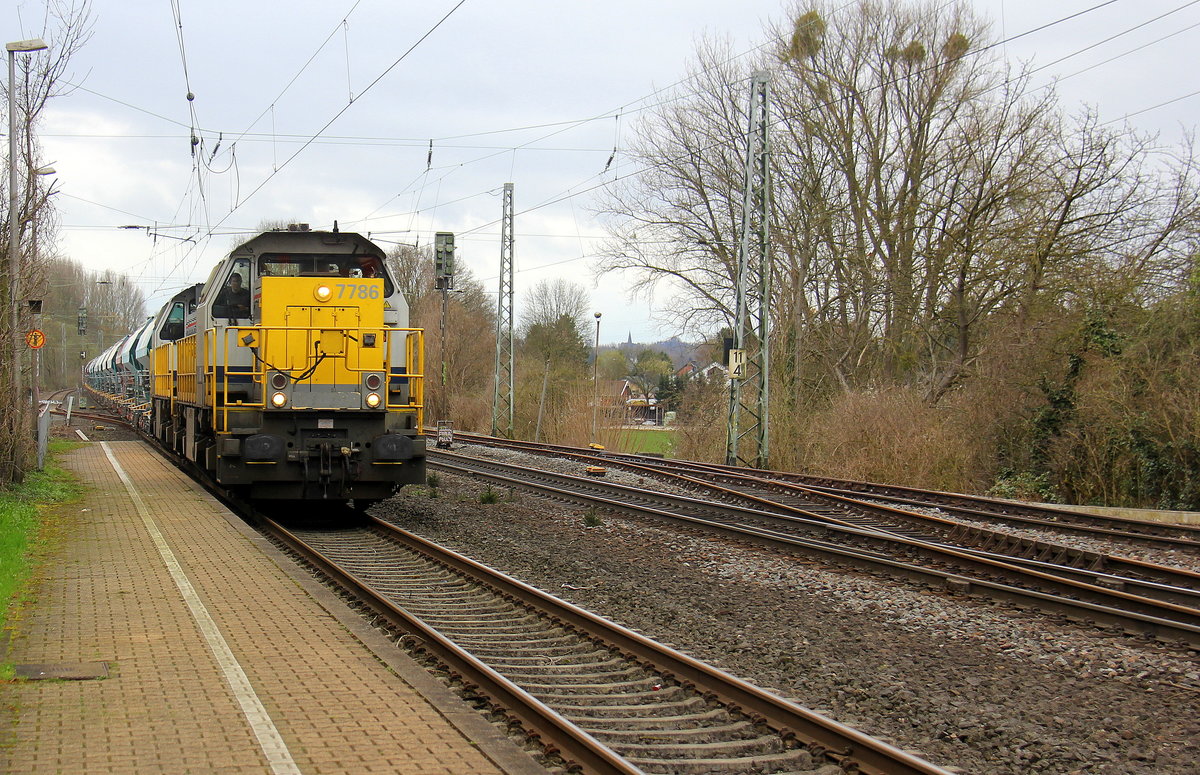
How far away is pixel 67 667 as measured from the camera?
19.5 feet

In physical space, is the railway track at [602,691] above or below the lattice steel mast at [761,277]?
below

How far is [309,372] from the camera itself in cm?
1191

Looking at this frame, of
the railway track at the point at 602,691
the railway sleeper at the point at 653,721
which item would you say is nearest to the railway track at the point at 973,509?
the railway track at the point at 602,691

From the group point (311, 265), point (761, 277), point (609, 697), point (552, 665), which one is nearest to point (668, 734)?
point (609, 697)

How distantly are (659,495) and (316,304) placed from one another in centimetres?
597

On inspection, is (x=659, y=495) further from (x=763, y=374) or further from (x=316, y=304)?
(x=763, y=374)

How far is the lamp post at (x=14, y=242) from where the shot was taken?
13.8m

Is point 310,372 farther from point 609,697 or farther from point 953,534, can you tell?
point 953,534

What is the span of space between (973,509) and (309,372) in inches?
378

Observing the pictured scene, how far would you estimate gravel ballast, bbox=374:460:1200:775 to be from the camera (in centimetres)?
533

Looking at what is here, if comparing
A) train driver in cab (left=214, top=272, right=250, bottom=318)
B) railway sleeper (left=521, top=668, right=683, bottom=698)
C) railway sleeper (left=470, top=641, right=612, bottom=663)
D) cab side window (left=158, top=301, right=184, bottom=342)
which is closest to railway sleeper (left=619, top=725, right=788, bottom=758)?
railway sleeper (left=521, top=668, right=683, bottom=698)

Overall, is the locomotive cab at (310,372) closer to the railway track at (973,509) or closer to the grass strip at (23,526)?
the grass strip at (23,526)

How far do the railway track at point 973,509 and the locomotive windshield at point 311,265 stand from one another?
7687 millimetres

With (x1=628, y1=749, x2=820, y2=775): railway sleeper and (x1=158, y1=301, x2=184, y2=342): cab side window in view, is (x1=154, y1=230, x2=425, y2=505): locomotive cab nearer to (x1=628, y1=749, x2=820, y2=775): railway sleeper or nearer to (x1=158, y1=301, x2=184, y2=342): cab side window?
(x1=158, y1=301, x2=184, y2=342): cab side window
